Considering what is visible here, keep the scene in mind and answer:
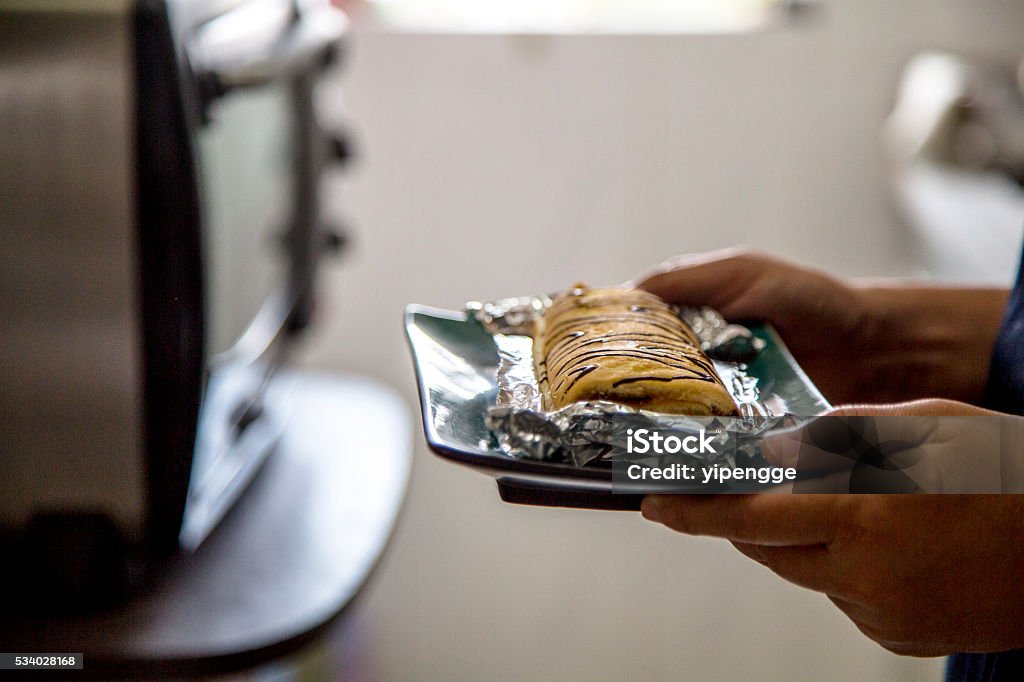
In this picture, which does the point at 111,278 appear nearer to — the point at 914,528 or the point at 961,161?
the point at 914,528

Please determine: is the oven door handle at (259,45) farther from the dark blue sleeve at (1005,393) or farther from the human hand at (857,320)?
the dark blue sleeve at (1005,393)

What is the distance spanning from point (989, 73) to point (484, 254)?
1.14 metres

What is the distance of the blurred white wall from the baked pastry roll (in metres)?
1.18

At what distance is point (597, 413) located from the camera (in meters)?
0.61

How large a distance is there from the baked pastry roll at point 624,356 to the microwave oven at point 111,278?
327mm

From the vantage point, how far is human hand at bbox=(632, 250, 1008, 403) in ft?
2.93

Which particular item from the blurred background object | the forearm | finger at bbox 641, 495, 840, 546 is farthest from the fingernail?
the blurred background object

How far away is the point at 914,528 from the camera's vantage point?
0.60 meters

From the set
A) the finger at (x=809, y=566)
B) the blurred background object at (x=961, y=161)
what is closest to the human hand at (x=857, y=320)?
the finger at (x=809, y=566)

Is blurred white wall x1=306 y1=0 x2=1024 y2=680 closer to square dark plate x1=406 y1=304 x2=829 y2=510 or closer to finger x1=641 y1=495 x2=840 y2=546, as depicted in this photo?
square dark plate x1=406 y1=304 x2=829 y2=510

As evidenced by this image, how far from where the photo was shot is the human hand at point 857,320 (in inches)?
35.1

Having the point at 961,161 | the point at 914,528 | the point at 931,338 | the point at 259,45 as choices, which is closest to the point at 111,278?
the point at 259,45

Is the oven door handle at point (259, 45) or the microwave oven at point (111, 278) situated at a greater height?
the oven door handle at point (259, 45)

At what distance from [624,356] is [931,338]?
38 cm
